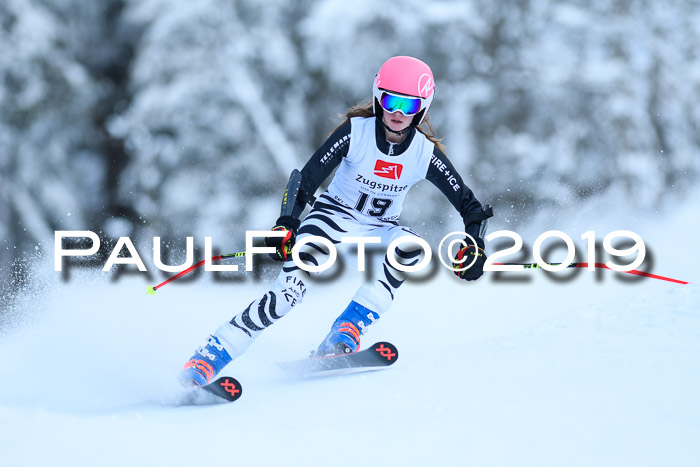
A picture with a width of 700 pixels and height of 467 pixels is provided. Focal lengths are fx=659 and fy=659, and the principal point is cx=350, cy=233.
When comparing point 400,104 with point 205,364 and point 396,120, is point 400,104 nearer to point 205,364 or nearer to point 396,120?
point 396,120

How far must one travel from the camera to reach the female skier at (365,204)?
3809mm

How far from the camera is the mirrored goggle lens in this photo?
12.5ft

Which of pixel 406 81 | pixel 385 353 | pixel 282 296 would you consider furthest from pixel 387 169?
pixel 385 353

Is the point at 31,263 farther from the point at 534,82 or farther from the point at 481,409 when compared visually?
the point at 481,409

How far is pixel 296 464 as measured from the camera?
234 cm

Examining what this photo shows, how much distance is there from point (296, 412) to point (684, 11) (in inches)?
396

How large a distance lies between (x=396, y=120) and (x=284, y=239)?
0.98 metres

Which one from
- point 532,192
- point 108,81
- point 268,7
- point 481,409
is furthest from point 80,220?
point 481,409

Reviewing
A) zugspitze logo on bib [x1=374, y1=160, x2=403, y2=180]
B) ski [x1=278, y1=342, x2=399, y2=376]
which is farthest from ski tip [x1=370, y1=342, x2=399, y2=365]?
zugspitze logo on bib [x1=374, y1=160, x2=403, y2=180]

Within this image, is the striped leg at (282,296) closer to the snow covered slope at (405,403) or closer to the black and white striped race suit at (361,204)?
the black and white striped race suit at (361,204)

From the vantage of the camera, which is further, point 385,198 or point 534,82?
point 534,82

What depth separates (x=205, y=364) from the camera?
3.72m

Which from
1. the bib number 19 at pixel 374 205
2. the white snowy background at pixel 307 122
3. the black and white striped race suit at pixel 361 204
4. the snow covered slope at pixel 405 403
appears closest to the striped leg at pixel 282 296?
the black and white striped race suit at pixel 361 204

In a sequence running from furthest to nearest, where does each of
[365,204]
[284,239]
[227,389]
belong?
[365,204] → [284,239] → [227,389]
